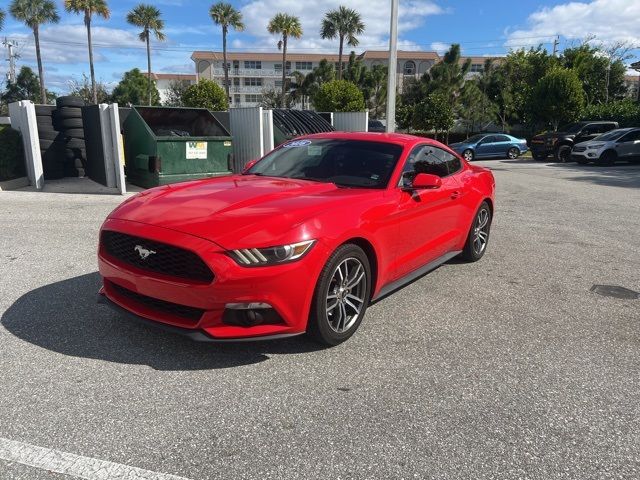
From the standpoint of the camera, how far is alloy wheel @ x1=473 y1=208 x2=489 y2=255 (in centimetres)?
581

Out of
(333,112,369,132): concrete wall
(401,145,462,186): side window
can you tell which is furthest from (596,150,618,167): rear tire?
(401,145,462,186): side window

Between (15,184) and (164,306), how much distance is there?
1062 centimetres

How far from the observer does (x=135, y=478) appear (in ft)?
7.33

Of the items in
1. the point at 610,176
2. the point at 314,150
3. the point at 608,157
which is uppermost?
the point at 314,150

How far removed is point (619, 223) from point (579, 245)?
2.22 m

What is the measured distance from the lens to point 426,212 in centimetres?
447

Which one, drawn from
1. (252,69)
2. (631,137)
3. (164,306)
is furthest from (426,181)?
(252,69)

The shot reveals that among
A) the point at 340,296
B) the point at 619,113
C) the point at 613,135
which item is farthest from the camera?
the point at 619,113

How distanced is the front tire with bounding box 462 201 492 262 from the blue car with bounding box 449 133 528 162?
21.2 metres

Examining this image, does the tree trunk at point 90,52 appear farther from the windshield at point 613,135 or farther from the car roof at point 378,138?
the car roof at point 378,138

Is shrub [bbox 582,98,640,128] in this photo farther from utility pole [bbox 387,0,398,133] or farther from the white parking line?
the white parking line

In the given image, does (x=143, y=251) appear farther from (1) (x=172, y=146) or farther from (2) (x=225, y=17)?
(2) (x=225, y=17)

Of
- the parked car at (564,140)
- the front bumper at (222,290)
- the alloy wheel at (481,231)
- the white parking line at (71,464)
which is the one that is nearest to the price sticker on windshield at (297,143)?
the front bumper at (222,290)

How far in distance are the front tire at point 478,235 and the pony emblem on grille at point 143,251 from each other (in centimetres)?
365
